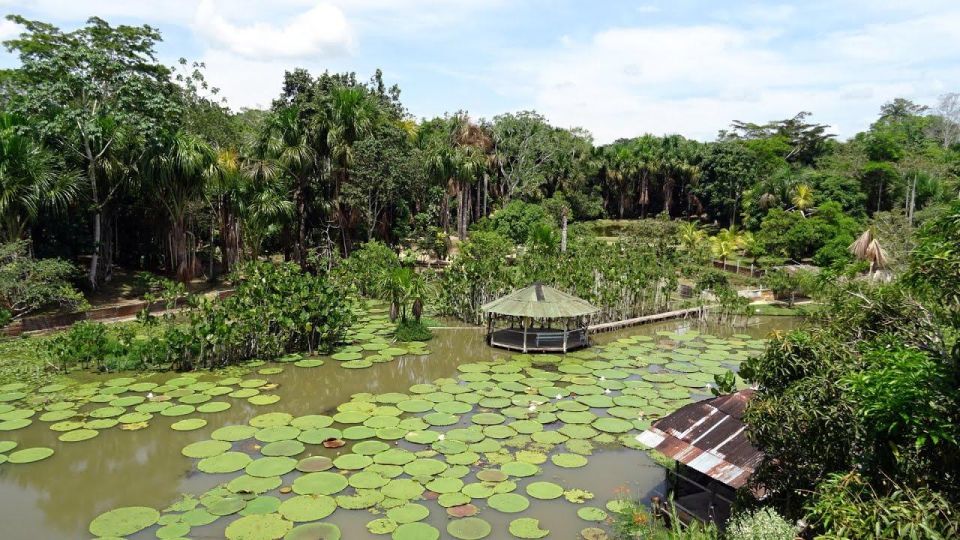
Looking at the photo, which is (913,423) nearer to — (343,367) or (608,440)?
(608,440)

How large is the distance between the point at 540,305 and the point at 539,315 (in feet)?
1.40

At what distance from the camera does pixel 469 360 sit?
49.4 feet

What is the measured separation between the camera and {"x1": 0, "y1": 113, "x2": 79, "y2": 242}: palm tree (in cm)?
1580

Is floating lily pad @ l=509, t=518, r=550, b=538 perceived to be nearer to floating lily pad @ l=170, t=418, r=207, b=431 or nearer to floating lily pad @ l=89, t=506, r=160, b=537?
floating lily pad @ l=89, t=506, r=160, b=537

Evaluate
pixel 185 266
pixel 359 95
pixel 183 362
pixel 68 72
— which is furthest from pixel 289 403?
pixel 359 95

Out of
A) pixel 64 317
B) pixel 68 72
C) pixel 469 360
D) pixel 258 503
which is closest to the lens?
pixel 258 503

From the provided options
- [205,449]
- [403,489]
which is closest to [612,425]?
[403,489]

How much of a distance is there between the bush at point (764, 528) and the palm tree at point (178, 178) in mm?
18672

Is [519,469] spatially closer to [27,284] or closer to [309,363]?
[309,363]

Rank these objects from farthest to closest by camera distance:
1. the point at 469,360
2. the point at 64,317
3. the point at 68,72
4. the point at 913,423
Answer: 1. the point at 68,72
2. the point at 64,317
3. the point at 469,360
4. the point at 913,423

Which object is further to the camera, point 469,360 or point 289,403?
point 469,360

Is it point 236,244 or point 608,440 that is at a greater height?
point 236,244

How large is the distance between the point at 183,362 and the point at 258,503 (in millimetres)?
6608

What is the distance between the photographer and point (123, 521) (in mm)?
7559
